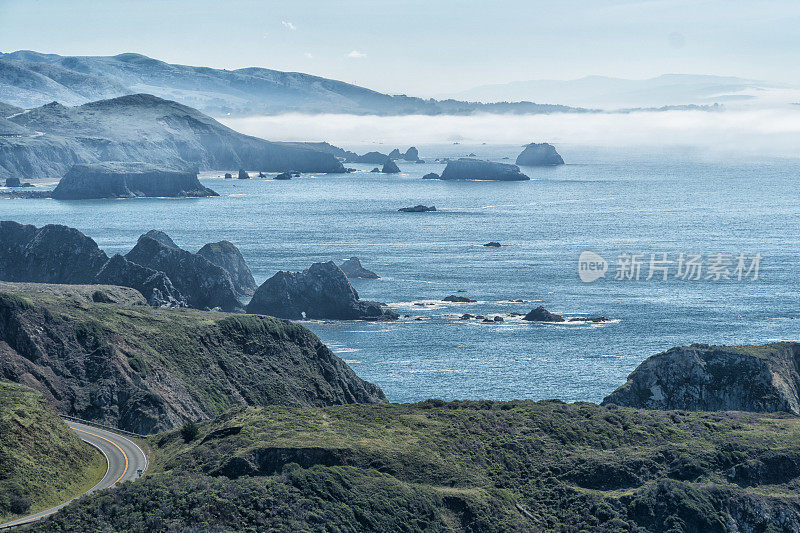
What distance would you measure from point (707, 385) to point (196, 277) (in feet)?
270

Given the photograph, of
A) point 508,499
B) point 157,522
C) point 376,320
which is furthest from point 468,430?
point 376,320

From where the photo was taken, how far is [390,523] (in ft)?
182

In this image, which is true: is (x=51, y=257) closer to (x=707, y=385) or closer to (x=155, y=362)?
(x=155, y=362)

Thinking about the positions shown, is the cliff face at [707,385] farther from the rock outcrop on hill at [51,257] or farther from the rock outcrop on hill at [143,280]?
the rock outcrop on hill at [51,257]

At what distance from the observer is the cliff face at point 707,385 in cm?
9169

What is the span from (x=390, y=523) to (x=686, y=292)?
12621 centimetres

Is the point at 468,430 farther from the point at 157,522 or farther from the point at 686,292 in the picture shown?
the point at 686,292

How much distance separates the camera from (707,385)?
92.4 m

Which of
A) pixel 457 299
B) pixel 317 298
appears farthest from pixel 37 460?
pixel 457 299

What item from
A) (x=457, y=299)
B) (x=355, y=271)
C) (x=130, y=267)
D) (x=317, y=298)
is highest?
(x=130, y=267)

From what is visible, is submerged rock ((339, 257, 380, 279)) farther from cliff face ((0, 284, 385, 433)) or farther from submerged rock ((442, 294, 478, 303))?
cliff face ((0, 284, 385, 433))

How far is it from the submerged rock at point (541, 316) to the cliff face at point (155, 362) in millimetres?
46852

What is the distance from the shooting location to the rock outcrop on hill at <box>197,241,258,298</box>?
164 metres

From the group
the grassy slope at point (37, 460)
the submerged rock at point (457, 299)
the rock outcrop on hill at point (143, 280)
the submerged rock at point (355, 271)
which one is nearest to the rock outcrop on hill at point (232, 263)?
the submerged rock at point (355, 271)
